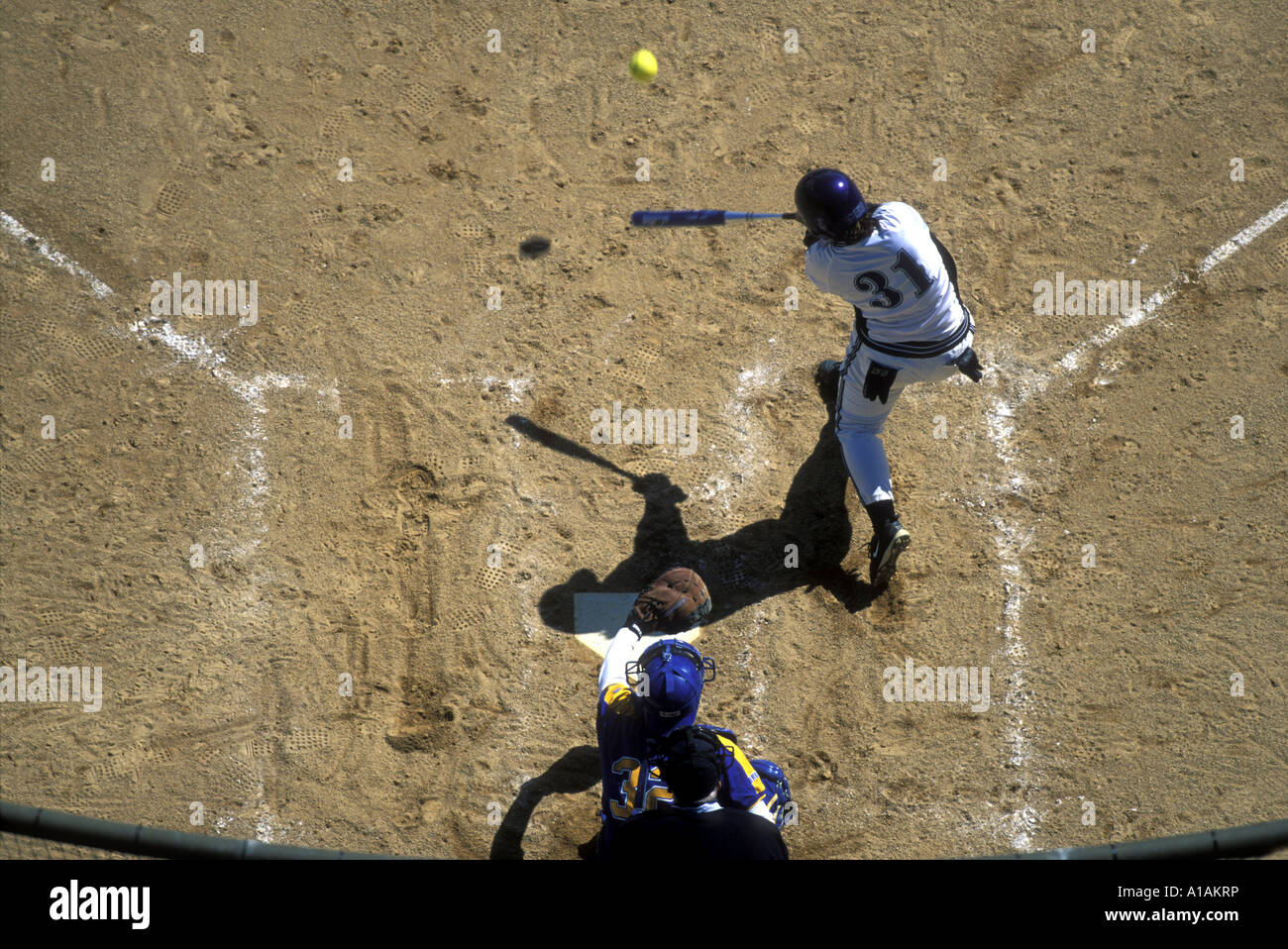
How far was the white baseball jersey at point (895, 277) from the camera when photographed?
16.2ft

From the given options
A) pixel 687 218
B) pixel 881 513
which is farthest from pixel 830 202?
pixel 881 513

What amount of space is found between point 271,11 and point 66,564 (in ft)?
13.5

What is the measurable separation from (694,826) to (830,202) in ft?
9.49

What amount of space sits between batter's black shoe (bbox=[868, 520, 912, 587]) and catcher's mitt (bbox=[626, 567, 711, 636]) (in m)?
1.00

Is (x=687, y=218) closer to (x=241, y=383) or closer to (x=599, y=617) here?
(x=599, y=617)

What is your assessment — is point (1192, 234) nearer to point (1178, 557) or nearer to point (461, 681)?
point (1178, 557)

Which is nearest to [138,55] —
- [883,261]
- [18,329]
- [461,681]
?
[18,329]

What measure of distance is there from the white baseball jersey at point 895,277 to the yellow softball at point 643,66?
2.22m

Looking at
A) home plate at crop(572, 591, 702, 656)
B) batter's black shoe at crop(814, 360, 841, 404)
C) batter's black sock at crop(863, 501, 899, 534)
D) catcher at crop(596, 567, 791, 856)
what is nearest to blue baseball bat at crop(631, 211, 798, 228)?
batter's black shoe at crop(814, 360, 841, 404)

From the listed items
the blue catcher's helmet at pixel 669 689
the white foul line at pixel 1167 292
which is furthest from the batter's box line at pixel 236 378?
the white foul line at pixel 1167 292

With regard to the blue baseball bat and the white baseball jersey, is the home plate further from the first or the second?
the blue baseball bat

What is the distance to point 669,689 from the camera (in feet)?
13.6


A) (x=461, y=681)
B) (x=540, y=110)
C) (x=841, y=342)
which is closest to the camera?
(x=461, y=681)

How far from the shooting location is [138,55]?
274 inches
